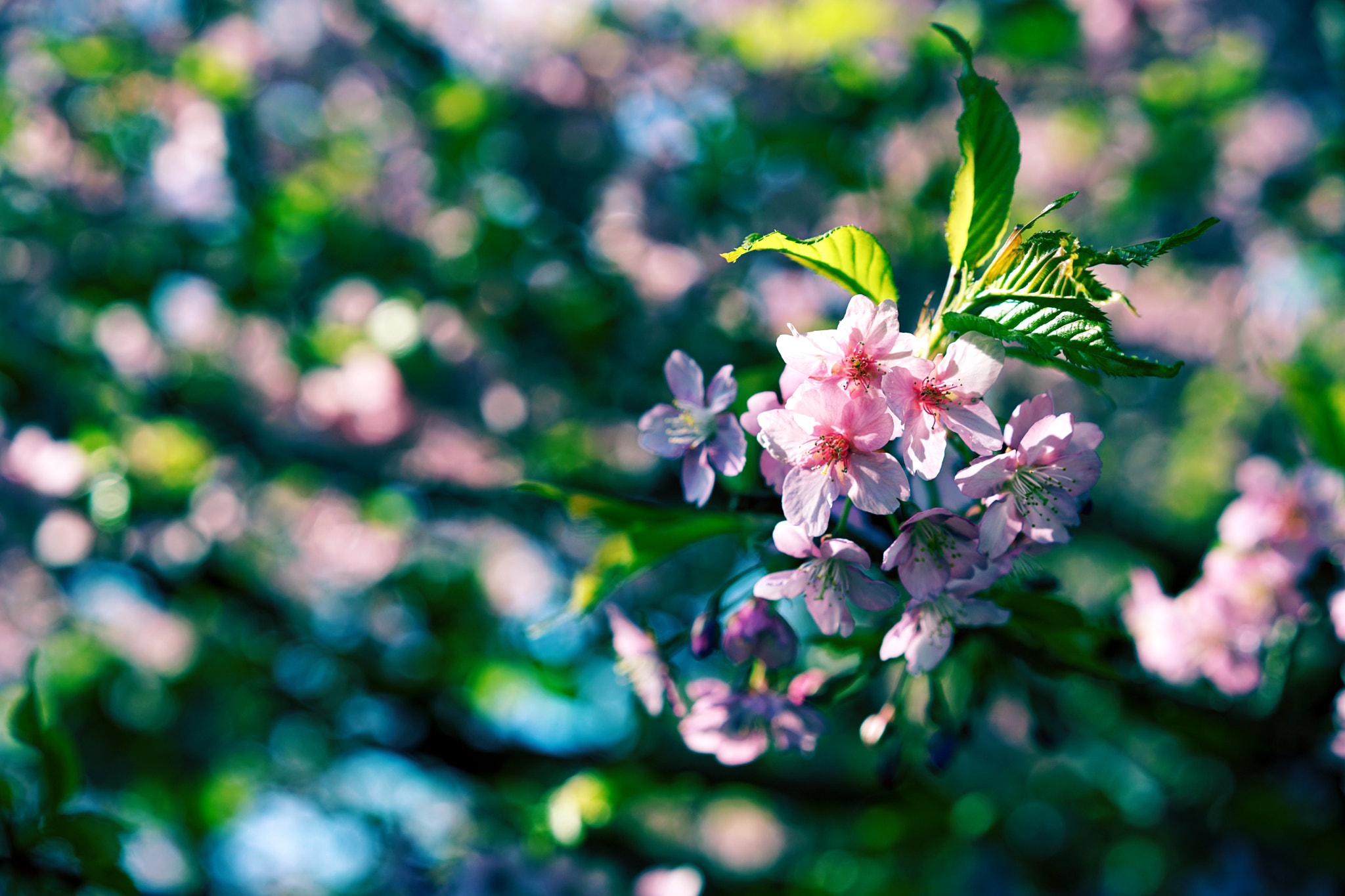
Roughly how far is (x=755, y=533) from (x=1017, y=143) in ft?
1.85

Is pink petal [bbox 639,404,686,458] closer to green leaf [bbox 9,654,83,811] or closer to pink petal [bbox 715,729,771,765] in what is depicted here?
pink petal [bbox 715,729,771,765]

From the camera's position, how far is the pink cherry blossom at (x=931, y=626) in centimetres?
83

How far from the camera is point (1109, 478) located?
178 inches

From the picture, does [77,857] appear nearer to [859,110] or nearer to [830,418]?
[830,418]

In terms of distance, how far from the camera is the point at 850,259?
0.84m

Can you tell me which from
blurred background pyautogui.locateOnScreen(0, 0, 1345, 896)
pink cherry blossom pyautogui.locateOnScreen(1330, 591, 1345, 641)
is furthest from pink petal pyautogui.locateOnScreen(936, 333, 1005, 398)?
blurred background pyautogui.locateOnScreen(0, 0, 1345, 896)

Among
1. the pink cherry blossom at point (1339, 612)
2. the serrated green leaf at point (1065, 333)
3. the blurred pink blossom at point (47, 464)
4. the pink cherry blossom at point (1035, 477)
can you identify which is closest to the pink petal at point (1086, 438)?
the pink cherry blossom at point (1035, 477)

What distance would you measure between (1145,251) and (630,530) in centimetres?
71

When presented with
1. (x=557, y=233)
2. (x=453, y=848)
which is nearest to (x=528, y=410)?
(x=557, y=233)

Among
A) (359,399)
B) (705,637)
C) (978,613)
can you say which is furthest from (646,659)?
(359,399)

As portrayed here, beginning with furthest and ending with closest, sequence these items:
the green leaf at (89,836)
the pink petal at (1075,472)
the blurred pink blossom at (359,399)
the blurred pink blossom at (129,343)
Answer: the blurred pink blossom at (359,399) < the blurred pink blossom at (129,343) < the green leaf at (89,836) < the pink petal at (1075,472)

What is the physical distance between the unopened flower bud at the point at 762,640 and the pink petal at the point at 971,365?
371 millimetres

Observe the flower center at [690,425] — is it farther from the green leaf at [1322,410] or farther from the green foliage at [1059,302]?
the green leaf at [1322,410]

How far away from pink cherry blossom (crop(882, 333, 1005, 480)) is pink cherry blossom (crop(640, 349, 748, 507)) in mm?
208
